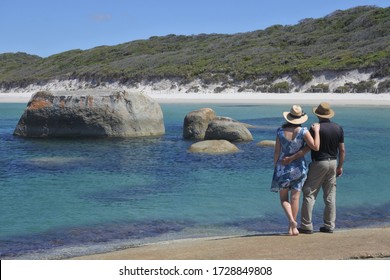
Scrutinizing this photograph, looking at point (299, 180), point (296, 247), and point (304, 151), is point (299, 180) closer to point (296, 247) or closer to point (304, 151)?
point (304, 151)

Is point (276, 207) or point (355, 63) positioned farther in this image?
point (355, 63)

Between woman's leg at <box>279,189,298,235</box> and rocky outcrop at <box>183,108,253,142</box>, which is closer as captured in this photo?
woman's leg at <box>279,189,298,235</box>

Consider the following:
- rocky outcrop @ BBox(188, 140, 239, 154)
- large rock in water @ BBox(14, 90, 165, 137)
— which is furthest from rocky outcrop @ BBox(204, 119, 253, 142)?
large rock in water @ BBox(14, 90, 165, 137)

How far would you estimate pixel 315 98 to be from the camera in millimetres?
47000

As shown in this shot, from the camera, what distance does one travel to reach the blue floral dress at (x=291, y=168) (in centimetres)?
748

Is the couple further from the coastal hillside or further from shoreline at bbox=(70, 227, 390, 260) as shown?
the coastal hillside

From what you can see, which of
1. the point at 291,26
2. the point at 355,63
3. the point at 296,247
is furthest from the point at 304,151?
the point at 291,26

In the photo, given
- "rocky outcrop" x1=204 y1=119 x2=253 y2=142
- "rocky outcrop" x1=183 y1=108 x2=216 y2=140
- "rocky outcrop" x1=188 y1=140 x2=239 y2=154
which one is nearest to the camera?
"rocky outcrop" x1=188 y1=140 x2=239 y2=154

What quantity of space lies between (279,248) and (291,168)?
126 centimetres

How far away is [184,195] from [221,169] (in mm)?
3120

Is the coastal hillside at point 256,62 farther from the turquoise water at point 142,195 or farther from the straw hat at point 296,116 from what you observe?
the straw hat at point 296,116

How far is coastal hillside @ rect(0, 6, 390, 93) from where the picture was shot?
52.8 meters

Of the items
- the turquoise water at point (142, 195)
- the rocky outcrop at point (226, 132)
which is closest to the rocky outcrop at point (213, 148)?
the turquoise water at point (142, 195)

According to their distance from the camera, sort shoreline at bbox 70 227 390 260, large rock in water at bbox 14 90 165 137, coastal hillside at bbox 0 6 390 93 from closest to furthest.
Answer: shoreline at bbox 70 227 390 260 < large rock in water at bbox 14 90 165 137 < coastal hillside at bbox 0 6 390 93
